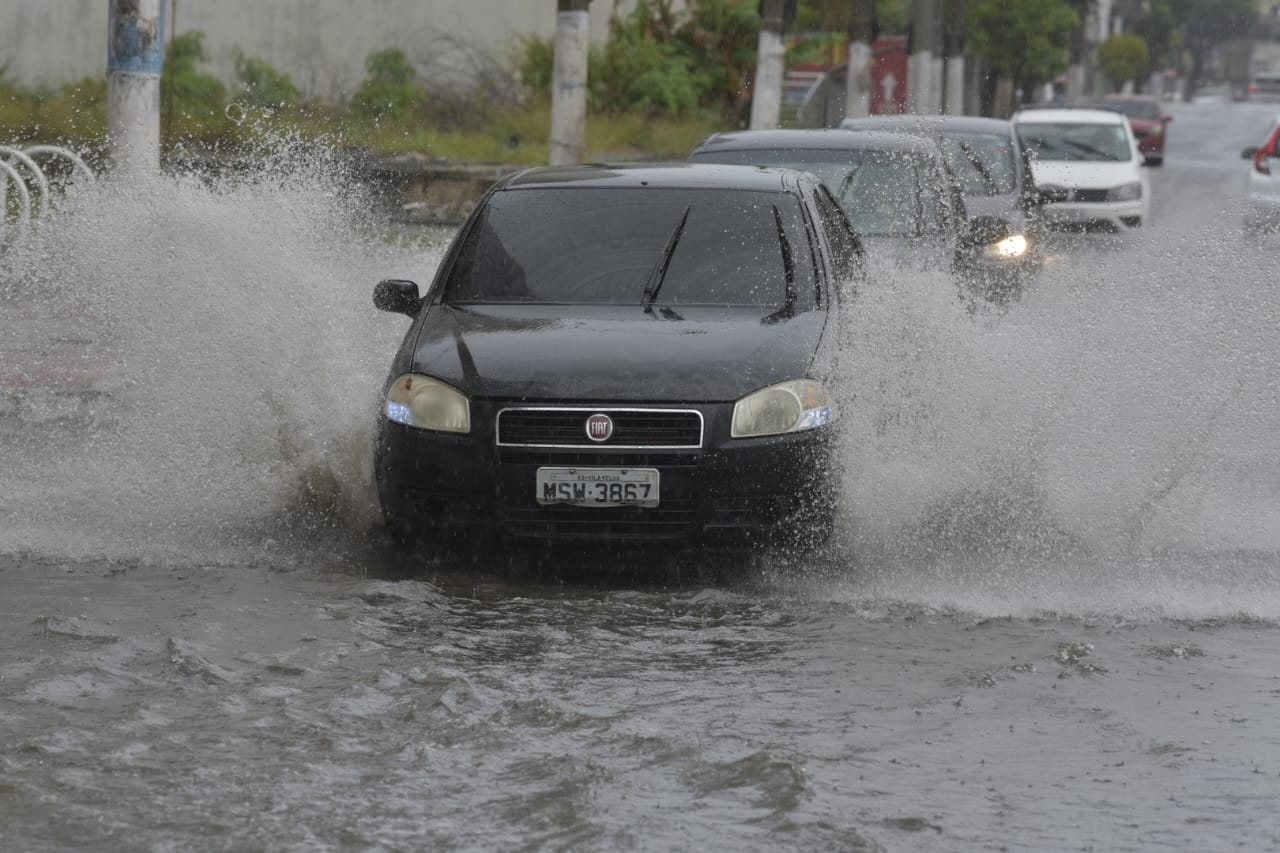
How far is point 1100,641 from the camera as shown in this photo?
623 centimetres

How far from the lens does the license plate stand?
267 inches

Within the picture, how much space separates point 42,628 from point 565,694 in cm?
165

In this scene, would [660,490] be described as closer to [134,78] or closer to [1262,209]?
[134,78]

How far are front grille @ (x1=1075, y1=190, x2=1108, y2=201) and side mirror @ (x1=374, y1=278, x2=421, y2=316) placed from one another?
52.7 ft

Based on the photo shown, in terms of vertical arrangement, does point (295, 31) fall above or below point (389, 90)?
above

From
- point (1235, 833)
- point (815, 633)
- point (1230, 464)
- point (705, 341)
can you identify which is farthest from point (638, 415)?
point (1230, 464)

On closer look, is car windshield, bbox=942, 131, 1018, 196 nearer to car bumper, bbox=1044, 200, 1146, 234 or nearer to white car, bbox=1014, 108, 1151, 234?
white car, bbox=1014, 108, 1151, 234

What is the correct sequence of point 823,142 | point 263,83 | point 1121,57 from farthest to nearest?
1. point 1121,57
2. point 263,83
3. point 823,142

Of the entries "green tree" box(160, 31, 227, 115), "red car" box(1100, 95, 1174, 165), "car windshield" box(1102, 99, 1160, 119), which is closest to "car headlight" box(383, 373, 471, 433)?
"green tree" box(160, 31, 227, 115)

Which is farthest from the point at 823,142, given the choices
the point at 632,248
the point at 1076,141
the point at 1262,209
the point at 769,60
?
the point at 769,60

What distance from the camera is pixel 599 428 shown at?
22.3 ft

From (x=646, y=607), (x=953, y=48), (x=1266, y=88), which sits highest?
(x=1266, y=88)

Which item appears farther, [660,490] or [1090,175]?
[1090,175]

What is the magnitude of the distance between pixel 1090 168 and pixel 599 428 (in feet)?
59.0
